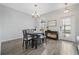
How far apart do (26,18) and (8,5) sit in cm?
44

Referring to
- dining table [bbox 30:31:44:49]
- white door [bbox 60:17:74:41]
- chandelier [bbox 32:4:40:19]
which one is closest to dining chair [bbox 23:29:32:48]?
dining table [bbox 30:31:44:49]

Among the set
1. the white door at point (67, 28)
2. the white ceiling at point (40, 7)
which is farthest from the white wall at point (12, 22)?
the white door at point (67, 28)

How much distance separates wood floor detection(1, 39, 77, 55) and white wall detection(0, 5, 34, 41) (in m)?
0.14

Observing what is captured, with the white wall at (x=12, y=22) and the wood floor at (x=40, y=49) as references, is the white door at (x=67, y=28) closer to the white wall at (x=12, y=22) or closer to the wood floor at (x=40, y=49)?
the wood floor at (x=40, y=49)

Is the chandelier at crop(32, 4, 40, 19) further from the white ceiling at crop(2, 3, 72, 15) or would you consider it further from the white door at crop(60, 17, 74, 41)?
the white door at crop(60, 17, 74, 41)

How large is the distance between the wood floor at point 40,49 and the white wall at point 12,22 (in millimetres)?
139

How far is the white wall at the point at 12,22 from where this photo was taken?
1.95 metres

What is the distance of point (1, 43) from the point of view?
192 cm

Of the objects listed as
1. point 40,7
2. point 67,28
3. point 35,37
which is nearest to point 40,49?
point 35,37

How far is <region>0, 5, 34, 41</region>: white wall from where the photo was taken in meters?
1.95

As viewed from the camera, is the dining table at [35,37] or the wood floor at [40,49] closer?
the wood floor at [40,49]

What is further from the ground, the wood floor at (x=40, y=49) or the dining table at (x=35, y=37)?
the dining table at (x=35, y=37)

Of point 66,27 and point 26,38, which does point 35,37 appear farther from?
point 66,27

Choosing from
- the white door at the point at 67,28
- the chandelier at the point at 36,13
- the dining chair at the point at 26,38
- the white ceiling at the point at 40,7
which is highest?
the white ceiling at the point at 40,7
